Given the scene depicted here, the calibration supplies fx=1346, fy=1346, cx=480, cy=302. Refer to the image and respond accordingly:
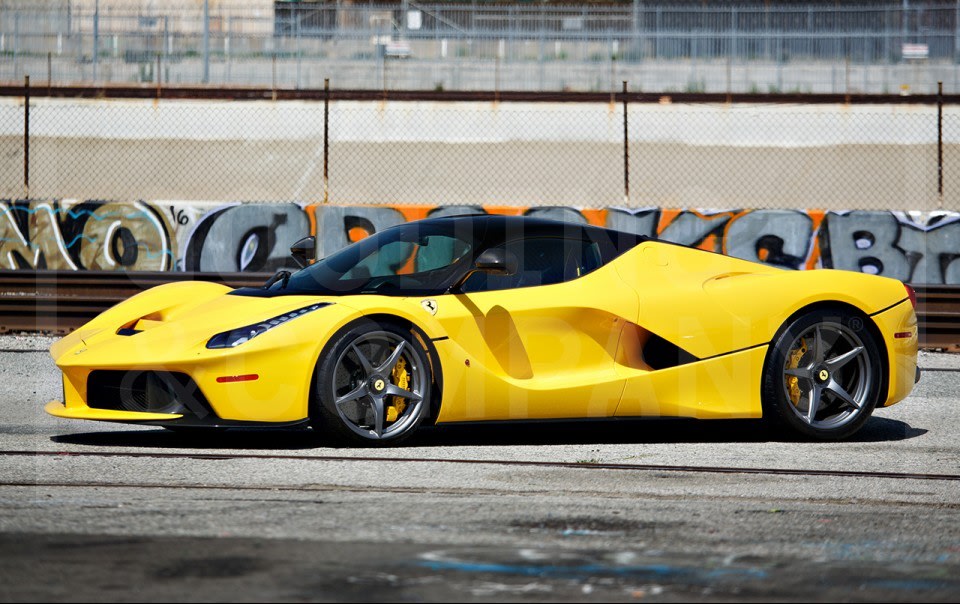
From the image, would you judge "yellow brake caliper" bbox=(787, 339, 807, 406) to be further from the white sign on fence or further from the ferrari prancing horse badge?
the white sign on fence

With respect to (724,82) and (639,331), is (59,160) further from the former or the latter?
(639,331)

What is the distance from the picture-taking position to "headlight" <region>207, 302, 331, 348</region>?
6.52m

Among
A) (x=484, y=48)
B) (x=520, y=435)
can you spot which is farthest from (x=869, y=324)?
(x=484, y=48)

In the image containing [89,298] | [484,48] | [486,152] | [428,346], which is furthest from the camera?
[484,48]

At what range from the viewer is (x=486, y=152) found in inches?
1169

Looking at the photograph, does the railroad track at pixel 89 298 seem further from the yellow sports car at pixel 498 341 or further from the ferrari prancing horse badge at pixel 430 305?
the ferrari prancing horse badge at pixel 430 305

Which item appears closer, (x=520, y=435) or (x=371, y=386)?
(x=371, y=386)

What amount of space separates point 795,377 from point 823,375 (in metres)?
0.15

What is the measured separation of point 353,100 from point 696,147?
7.95 metres

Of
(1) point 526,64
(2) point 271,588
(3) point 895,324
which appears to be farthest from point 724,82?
(2) point 271,588

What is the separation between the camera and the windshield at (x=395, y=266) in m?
7.02

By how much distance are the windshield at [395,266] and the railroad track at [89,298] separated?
5.65 meters

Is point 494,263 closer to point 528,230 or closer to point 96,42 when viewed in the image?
point 528,230

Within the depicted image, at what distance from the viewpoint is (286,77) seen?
35.8 m
